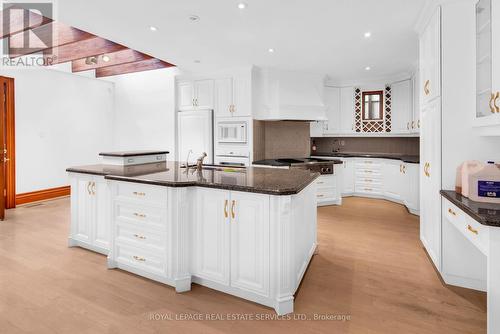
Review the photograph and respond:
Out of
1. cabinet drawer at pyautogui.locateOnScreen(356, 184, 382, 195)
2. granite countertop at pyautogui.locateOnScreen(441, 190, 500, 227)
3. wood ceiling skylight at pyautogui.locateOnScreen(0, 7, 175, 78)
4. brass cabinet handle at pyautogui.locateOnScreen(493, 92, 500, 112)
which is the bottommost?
cabinet drawer at pyautogui.locateOnScreen(356, 184, 382, 195)

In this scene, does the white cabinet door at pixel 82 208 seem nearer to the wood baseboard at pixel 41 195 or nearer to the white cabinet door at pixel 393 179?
the wood baseboard at pixel 41 195

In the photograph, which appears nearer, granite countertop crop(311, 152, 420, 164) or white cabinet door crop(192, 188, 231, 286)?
white cabinet door crop(192, 188, 231, 286)

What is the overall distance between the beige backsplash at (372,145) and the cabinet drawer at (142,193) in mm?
5309

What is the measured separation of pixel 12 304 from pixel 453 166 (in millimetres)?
3686

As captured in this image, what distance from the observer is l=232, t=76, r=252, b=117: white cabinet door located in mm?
5230

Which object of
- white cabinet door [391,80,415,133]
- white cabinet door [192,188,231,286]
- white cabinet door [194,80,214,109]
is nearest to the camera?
white cabinet door [192,188,231,286]

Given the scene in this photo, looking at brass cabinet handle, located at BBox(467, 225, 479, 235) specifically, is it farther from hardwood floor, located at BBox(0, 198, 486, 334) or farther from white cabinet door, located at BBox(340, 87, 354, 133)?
white cabinet door, located at BBox(340, 87, 354, 133)

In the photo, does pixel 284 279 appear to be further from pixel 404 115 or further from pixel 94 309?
pixel 404 115

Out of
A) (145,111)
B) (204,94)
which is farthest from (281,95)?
(145,111)

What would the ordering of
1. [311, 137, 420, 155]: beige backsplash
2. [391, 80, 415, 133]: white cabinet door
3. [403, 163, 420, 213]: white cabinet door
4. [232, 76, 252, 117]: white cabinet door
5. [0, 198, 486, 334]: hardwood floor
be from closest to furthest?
[0, 198, 486, 334]: hardwood floor
[403, 163, 420, 213]: white cabinet door
[232, 76, 252, 117]: white cabinet door
[391, 80, 415, 133]: white cabinet door
[311, 137, 420, 155]: beige backsplash

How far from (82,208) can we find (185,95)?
3.30 m

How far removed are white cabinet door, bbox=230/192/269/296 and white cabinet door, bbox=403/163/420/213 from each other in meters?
3.77

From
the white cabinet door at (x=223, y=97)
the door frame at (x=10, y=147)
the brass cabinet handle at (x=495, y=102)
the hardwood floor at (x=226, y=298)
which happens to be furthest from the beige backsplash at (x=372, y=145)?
the door frame at (x=10, y=147)

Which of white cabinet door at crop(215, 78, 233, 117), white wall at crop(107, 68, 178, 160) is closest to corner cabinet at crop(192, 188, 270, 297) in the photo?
white cabinet door at crop(215, 78, 233, 117)
